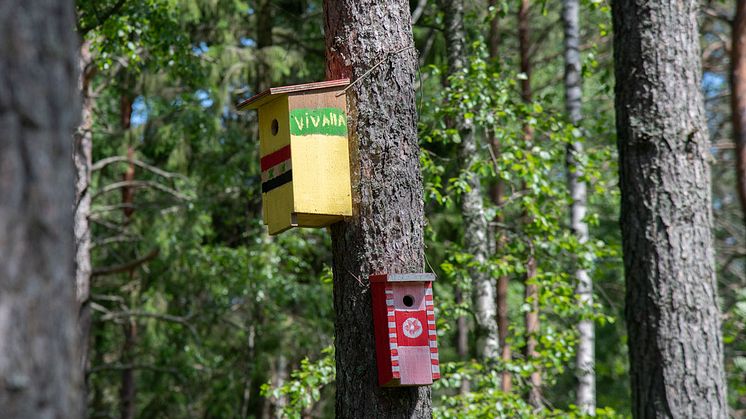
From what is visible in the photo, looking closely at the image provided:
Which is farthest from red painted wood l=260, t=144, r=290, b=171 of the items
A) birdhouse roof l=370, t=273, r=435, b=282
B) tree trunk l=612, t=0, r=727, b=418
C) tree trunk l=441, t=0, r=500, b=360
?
tree trunk l=441, t=0, r=500, b=360

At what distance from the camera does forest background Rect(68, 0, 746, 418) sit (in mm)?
7584

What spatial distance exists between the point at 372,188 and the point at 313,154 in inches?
14.2

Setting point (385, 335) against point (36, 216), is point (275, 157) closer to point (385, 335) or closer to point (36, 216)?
A: point (385, 335)

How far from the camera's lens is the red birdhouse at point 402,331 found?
3.91 metres

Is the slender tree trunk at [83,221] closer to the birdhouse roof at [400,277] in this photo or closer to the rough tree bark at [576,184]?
Result: the rough tree bark at [576,184]

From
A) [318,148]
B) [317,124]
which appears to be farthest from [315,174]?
[317,124]

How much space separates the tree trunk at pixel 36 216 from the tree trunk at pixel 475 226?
5.98 metres

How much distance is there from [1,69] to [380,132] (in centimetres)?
255

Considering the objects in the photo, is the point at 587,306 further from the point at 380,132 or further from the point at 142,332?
the point at 142,332

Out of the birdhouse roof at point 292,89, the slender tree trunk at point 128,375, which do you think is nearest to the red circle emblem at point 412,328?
the birdhouse roof at point 292,89

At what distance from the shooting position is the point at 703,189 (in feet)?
16.5

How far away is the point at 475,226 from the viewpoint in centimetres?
796

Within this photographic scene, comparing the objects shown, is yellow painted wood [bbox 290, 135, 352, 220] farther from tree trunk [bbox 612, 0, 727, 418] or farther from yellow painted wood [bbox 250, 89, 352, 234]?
tree trunk [bbox 612, 0, 727, 418]

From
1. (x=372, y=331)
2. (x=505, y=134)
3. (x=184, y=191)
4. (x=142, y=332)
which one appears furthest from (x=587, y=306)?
(x=142, y=332)
